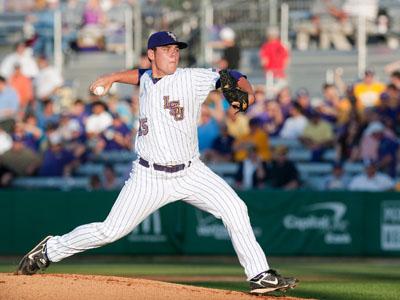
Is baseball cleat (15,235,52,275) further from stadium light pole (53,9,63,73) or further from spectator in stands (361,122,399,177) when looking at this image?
stadium light pole (53,9,63,73)

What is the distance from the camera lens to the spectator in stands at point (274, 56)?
19.7 meters

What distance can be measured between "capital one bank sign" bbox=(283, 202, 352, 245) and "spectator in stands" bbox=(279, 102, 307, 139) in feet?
5.60

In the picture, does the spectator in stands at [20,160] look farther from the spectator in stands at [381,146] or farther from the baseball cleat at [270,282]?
the baseball cleat at [270,282]

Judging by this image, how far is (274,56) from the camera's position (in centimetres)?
1973

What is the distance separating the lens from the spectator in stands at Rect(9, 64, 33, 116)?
1977 cm

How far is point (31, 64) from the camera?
20.3 m

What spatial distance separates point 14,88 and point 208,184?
12067 millimetres

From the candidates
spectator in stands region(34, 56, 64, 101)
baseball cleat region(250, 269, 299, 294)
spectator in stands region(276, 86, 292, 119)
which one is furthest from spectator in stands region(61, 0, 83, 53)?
baseball cleat region(250, 269, 299, 294)

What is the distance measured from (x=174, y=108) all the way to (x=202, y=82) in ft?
1.02

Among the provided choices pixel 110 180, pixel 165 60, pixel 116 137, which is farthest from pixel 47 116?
pixel 165 60

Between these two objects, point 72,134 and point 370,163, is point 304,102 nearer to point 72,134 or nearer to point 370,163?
point 370,163

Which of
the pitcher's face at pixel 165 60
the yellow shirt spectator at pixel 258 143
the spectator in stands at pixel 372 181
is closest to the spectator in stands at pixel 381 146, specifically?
the spectator in stands at pixel 372 181

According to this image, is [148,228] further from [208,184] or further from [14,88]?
[208,184]

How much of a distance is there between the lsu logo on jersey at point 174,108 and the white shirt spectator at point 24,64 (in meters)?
12.5
